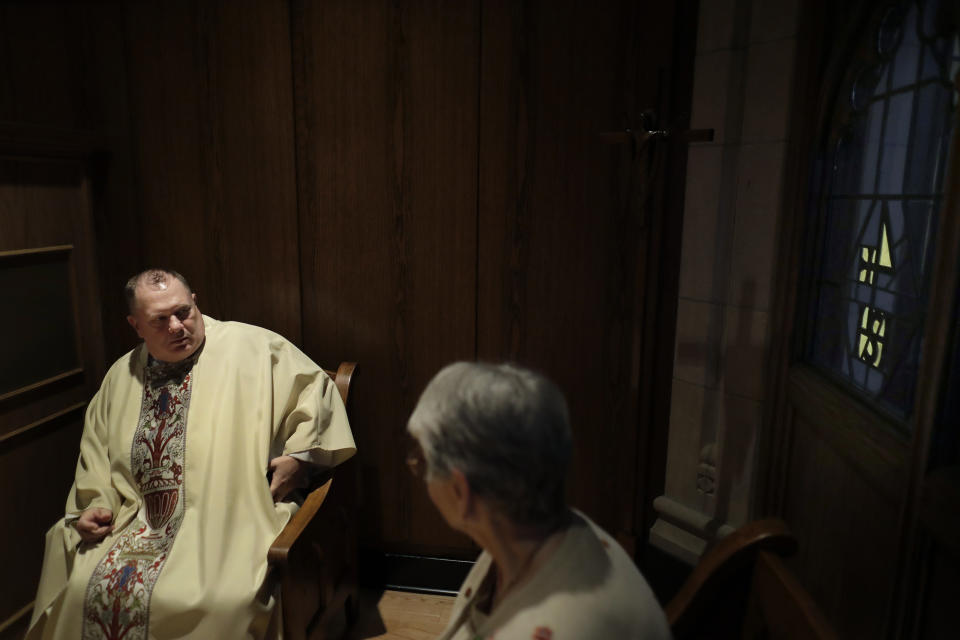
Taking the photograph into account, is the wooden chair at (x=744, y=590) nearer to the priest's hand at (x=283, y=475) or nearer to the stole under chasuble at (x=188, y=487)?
the stole under chasuble at (x=188, y=487)

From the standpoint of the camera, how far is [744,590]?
1248mm

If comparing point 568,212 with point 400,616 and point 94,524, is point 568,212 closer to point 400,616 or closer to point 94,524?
point 400,616

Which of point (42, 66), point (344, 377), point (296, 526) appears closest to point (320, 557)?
point (296, 526)

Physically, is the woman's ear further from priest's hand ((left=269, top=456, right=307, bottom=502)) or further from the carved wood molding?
the carved wood molding

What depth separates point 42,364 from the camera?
2.66 meters

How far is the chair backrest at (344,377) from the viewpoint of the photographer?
8.72 feet

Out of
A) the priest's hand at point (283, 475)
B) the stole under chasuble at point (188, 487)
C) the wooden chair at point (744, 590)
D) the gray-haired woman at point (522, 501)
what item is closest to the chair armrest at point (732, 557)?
the wooden chair at point (744, 590)

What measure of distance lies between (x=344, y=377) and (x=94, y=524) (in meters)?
0.98

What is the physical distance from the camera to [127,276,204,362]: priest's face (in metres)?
2.24

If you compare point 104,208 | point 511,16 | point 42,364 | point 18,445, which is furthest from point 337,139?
point 18,445

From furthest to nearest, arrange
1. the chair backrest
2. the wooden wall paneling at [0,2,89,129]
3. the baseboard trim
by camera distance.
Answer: the baseboard trim
the chair backrest
the wooden wall paneling at [0,2,89,129]

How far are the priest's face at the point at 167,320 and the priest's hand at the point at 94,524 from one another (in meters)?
0.55

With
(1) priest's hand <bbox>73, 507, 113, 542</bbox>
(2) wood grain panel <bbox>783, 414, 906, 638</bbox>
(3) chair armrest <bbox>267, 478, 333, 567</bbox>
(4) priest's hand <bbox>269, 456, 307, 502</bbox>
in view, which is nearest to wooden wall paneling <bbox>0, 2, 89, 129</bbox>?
(1) priest's hand <bbox>73, 507, 113, 542</bbox>

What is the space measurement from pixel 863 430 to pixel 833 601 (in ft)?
1.80
